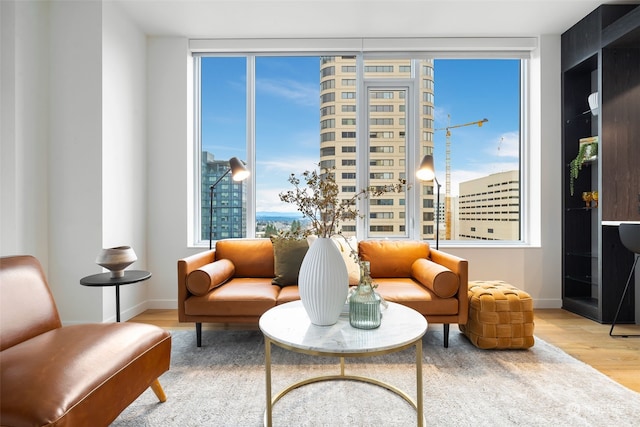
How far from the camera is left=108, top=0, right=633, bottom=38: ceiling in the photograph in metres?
3.08

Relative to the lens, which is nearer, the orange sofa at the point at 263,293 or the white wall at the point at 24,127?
the orange sofa at the point at 263,293

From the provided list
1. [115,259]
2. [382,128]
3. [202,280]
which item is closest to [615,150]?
[382,128]

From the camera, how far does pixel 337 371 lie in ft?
7.01

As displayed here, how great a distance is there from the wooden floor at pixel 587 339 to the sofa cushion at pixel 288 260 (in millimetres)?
600

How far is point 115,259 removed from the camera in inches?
88.7

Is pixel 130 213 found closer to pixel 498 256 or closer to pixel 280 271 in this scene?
pixel 280 271

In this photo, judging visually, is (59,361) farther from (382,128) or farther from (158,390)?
(382,128)

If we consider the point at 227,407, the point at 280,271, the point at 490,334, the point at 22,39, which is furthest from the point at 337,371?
the point at 22,39

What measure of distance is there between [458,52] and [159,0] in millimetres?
2938

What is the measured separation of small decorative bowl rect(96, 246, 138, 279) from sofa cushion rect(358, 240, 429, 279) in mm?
1810

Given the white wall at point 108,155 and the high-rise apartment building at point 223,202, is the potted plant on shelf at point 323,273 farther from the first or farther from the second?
the high-rise apartment building at point 223,202

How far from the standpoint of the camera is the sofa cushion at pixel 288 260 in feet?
9.13

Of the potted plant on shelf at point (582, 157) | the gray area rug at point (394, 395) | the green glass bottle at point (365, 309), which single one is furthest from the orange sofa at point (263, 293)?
the potted plant on shelf at point (582, 157)

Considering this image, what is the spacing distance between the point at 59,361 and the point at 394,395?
1523 millimetres
